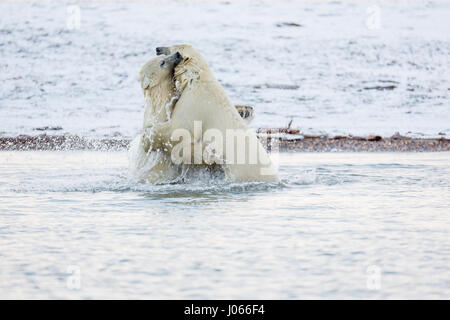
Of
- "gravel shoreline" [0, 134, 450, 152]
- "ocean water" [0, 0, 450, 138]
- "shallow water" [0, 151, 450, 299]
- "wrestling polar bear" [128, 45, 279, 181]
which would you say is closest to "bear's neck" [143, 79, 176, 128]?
"wrestling polar bear" [128, 45, 279, 181]

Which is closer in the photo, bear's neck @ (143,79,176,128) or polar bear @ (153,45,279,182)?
polar bear @ (153,45,279,182)

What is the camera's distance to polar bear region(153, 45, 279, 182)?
696cm

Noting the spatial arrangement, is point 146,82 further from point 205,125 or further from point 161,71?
point 205,125

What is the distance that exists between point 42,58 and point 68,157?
774 cm

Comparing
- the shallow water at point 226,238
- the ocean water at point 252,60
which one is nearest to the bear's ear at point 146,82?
the shallow water at point 226,238

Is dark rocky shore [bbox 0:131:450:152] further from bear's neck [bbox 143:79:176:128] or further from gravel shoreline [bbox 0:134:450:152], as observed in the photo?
bear's neck [bbox 143:79:176:128]

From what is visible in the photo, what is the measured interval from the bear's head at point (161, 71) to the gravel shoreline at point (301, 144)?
6564mm

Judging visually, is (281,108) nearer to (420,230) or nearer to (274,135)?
(274,135)

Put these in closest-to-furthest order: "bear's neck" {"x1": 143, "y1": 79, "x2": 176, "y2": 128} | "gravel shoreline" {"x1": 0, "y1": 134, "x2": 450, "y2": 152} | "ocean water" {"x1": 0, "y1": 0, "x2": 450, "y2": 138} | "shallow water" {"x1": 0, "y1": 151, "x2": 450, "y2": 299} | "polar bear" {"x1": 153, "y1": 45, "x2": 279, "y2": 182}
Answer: "shallow water" {"x1": 0, "y1": 151, "x2": 450, "y2": 299} < "polar bear" {"x1": 153, "y1": 45, "x2": 279, "y2": 182} < "bear's neck" {"x1": 143, "y1": 79, "x2": 176, "y2": 128} < "gravel shoreline" {"x1": 0, "y1": 134, "x2": 450, "y2": 152} < "ocean water" {"x1": 0, "y1": 0, "x2": 450, "y2": 138}

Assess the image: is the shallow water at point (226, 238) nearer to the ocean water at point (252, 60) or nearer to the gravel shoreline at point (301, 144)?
the gravel shoreline at point (301, 144)

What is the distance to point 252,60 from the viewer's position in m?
19.7

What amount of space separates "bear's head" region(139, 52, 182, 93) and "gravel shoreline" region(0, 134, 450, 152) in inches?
258
